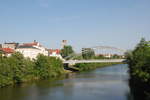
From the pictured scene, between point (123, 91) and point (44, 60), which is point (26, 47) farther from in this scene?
point (123, 91)

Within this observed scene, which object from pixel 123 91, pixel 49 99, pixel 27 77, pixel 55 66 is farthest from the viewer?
pixel 55 66

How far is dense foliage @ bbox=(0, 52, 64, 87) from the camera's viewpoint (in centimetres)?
2430

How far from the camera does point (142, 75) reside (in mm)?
16922

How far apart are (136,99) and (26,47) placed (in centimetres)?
3158

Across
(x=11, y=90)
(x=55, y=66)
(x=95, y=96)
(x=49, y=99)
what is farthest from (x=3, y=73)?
(x=55, y=66)

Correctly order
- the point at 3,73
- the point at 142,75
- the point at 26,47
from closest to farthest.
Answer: the point at 142,75 < the point at 3,73 < the point at 26,47

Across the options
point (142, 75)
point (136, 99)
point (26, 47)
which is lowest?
point (136, 99)

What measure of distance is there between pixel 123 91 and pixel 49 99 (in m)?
8.30

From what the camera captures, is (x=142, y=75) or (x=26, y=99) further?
(x=26, y=99)

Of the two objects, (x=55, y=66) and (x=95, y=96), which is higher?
(x=55, y=66)

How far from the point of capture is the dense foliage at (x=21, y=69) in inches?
957

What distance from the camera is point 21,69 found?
2706 cm

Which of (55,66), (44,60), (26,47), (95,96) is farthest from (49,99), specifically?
(26,47)

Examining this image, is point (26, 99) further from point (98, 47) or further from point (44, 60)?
point (98, 47)
